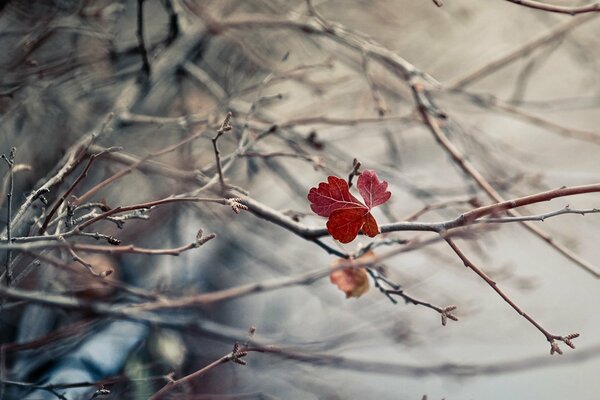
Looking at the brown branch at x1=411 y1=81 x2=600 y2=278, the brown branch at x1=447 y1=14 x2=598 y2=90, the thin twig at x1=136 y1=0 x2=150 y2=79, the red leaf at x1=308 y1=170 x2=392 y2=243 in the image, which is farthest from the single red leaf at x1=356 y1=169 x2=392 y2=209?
the brown branch at x1=447 y1=14 x2=598 y2=90

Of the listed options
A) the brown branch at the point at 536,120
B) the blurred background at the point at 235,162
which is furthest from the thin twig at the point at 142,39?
the brown branch at the point at 536,120

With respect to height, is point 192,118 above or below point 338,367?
above

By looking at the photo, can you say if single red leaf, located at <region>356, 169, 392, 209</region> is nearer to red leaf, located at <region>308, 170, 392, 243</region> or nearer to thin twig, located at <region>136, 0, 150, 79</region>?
red leaf, located at <region>308, 170, 392, 243</region>

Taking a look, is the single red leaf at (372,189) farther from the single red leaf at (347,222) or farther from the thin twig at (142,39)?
the thin twig at (142,39)

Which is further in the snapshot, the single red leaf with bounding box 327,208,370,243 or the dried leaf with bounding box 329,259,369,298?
the dried leaf with bounding box 329,259,369,298

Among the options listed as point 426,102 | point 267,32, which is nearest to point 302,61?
point 267,32

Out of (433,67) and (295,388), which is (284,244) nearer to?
(295,388)

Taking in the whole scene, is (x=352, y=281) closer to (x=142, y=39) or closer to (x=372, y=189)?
(x=372, y=189)

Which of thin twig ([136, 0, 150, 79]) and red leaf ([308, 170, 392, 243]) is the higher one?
thin twig ([136, 0, 150, 79])
